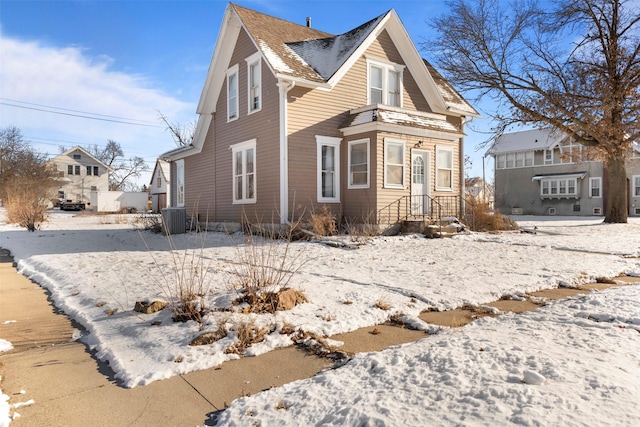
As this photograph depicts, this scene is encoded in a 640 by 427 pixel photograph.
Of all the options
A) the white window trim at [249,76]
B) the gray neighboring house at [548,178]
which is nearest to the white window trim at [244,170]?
the white window trim at [249,76]

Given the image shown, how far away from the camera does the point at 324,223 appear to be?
12.3m

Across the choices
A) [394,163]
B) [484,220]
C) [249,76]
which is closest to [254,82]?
[249,76]

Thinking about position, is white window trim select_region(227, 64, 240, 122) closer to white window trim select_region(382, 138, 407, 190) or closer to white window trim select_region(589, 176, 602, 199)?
white window trim select_region(382, 138, 407, 190)

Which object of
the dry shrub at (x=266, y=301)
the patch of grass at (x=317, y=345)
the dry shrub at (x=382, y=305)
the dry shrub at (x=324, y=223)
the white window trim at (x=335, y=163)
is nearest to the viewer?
the patch of grass at (x=317, y=345)

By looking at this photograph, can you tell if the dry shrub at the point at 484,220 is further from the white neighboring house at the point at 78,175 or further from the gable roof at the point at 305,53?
the white neighboring house at the point at 78,175

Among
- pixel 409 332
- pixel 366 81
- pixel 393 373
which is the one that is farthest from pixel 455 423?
pixel 366 81

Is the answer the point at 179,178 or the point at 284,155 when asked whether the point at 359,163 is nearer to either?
the point at 284,155

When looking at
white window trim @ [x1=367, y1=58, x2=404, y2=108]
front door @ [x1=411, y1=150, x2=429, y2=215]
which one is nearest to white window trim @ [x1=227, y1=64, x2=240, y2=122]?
white window trim @ [x1=367, y1=58, x2=404, y2=108]

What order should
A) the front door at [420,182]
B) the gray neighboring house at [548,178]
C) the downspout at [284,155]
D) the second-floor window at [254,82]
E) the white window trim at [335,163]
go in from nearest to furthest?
the downspout at [284,155] → the white window trim at [335,163] → the second-floor window at [254,82] → the front door at [420,182] → the gray neighboring house at [548,178]

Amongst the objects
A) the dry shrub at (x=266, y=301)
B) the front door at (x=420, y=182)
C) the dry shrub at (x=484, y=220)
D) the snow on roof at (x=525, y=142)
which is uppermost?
the snow on roof at (x=525, y=142)

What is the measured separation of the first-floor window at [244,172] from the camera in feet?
47.1

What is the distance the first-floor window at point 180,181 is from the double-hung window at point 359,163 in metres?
9.99

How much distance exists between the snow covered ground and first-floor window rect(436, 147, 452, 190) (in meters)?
6.32

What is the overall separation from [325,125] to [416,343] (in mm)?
10816
